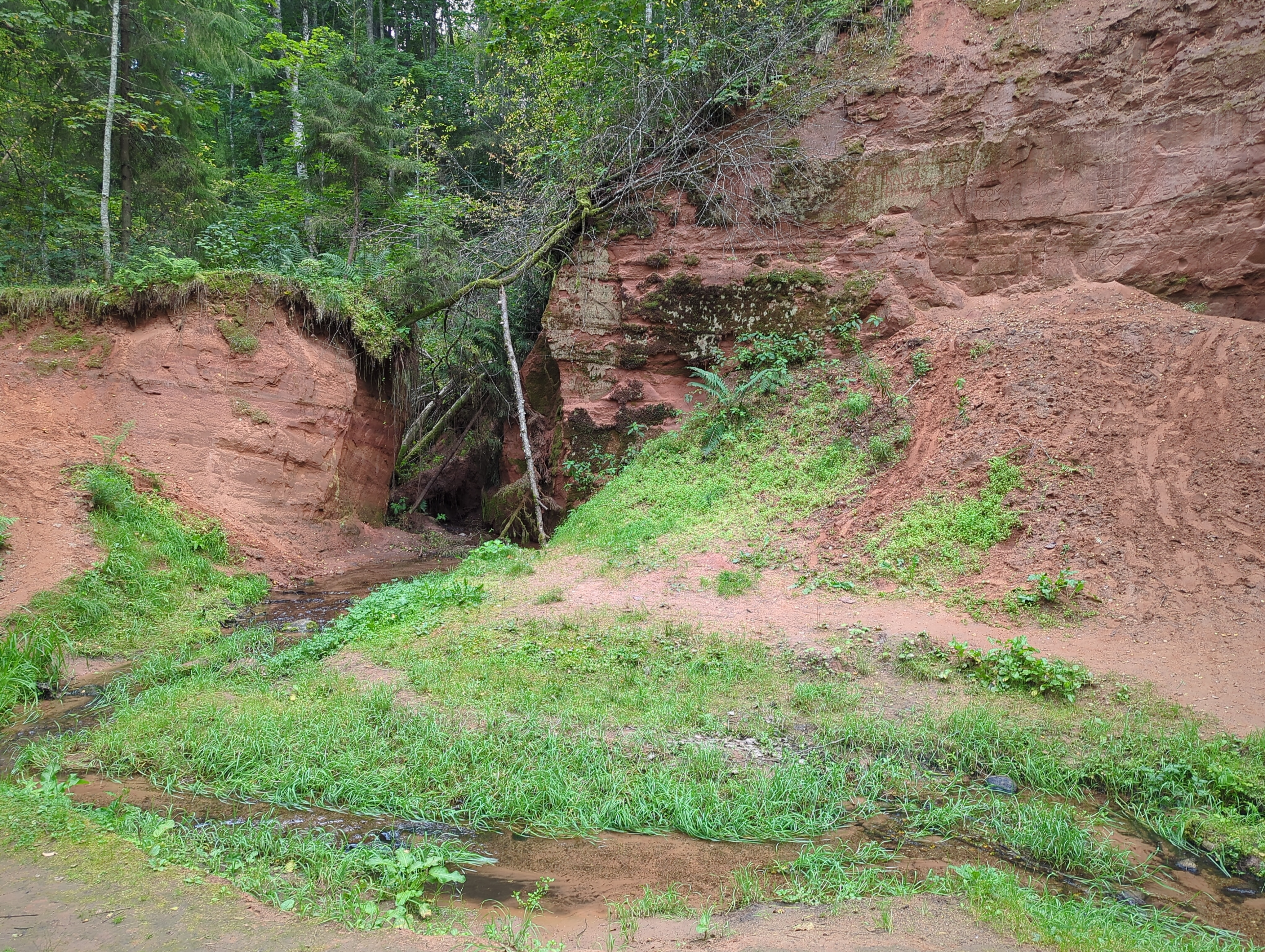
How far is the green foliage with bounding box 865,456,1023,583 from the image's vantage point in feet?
27.2

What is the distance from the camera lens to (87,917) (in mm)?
3010

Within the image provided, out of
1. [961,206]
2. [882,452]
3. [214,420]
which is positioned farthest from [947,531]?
[214,420]

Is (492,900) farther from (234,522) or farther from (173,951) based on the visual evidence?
(234,522)

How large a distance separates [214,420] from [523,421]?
4960 millimetres

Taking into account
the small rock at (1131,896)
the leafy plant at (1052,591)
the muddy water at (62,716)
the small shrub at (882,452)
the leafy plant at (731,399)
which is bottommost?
the muddy water at (62,716)

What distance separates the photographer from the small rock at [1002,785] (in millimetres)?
4770

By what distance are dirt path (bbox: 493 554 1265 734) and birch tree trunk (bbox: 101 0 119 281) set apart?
9.35 metres

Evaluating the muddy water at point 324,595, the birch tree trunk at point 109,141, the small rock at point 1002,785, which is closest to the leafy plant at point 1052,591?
the small rock at point 1002,785

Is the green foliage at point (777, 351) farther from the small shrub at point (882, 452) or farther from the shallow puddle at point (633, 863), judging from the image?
the shallow puddle at point (633, 863)

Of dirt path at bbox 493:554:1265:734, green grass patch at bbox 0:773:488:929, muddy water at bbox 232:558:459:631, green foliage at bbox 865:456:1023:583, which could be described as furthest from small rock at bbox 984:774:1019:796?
muddy water at bbox 232:558:459:631

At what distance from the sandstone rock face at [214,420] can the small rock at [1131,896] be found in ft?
36.1

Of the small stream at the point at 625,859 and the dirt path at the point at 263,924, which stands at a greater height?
the dirt path at the point at 263,924

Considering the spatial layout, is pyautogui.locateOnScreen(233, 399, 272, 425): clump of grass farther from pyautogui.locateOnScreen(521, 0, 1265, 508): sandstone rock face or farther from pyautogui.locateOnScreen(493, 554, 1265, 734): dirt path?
pyautogui.locateOnScreen(493, 554, 1265, 734): dirt path

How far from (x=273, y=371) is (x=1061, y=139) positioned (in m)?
13.2
